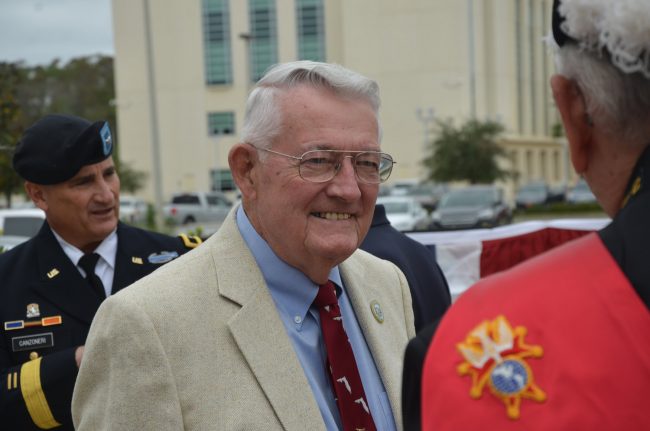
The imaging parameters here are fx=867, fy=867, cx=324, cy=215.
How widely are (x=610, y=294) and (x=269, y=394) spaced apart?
1.14 m

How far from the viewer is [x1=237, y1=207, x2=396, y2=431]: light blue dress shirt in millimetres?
2355

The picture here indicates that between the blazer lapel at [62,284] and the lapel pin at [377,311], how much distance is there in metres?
1.12

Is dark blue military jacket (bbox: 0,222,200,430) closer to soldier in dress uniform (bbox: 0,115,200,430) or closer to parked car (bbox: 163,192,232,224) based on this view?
soldier in dress uniform (bbox: 0,115,200,430)

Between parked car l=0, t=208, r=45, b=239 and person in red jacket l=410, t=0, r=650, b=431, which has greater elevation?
person in red jacket l=410, t=0, r=650, b=431

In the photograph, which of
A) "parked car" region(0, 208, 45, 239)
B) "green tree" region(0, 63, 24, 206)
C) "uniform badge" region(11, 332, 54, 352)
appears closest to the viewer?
"uniform badge" region(11, 332, 54, 352)

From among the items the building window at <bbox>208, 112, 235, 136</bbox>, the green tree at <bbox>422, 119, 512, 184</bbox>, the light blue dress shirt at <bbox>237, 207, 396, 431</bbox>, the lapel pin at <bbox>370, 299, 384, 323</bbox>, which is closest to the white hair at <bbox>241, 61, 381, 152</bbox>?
the light blue dress shirt at <bbox>237, 207, 396, 431</bbox>

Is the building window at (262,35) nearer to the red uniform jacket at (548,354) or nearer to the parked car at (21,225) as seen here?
the parked car at (21,225)

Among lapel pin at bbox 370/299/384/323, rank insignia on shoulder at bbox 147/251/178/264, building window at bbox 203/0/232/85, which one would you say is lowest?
lapel pin at bbox 370/299/384/323

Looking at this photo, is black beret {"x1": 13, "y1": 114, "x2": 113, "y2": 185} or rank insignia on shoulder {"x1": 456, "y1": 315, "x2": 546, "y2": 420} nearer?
rank insignia on shoulder {"x1": 456, "y1": 315, "x2": 546, "y2": 420}

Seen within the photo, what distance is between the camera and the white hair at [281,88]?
7.84 feet

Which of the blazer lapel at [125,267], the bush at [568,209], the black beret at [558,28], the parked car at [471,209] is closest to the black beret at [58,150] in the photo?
the blazer lapel at [125,267]

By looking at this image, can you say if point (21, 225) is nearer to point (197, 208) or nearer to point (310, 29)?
point (197, 208)

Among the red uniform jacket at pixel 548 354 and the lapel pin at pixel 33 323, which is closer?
the red uniform jacket at pixel 548 354

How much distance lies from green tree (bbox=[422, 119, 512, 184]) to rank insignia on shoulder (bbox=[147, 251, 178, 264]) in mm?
39963
